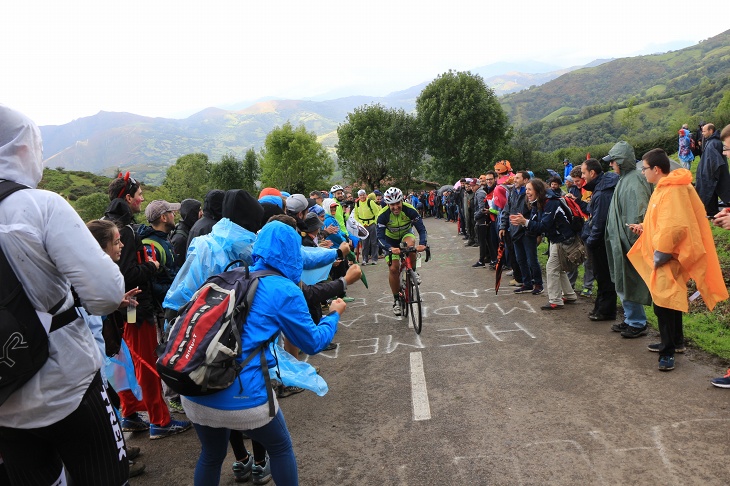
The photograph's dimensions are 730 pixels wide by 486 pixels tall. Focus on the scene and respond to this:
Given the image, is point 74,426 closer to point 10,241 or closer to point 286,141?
point 10,241

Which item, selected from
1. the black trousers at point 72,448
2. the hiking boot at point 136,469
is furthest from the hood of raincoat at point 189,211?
the black trousers at point 72,448

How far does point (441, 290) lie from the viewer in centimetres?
1029

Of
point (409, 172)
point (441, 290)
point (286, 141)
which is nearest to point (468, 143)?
point (409, 172)

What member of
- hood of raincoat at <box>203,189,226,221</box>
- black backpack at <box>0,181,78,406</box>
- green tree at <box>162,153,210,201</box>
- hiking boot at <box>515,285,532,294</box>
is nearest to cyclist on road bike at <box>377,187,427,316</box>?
hiking boot at <box>515,285,532,294</box>

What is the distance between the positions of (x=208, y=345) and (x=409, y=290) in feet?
18.1

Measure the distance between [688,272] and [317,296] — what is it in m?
3.74

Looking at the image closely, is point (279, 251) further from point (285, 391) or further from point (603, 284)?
point (603, 284)

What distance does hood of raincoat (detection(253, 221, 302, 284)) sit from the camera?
→ 3.00 metres

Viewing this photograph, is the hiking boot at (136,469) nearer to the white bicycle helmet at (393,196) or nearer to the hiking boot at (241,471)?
the hiking boot at (241,471)

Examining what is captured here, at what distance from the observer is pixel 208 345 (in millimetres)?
2508

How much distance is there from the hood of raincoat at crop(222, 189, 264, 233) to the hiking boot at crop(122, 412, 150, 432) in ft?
7.66

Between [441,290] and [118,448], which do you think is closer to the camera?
[118,448]

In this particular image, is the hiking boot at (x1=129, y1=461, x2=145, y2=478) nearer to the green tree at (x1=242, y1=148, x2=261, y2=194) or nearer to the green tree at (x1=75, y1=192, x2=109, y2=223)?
the green tree at (x1=75, y1=192, x2=109, y2=223)

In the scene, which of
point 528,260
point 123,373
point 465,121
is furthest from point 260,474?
point 465,121
